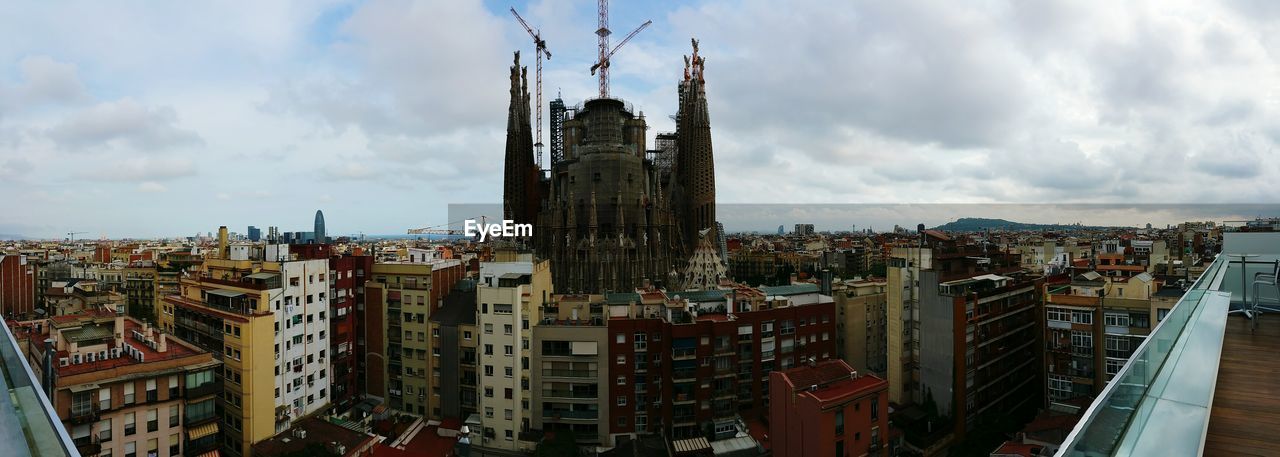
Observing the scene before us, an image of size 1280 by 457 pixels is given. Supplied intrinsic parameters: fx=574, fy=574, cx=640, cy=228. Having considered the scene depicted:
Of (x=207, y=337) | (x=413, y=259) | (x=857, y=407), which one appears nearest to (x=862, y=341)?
(x=857, y=407)

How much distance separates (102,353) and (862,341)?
1164 inches

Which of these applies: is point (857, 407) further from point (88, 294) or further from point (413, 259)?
point (88, 294)

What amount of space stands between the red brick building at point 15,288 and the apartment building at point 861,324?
133 feet

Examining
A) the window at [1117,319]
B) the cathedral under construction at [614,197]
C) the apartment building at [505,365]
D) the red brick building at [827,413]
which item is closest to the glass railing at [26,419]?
the red brick building at [827,413]

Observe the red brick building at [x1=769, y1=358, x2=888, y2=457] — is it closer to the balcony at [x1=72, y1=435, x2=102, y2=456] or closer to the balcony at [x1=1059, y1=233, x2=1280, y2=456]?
the balcony at [x1=1059, y1=233, x2=1280, y2=456]

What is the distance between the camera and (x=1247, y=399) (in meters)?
3.70

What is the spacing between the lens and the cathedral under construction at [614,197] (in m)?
36.9

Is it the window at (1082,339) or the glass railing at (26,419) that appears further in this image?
the window at (1082,339)

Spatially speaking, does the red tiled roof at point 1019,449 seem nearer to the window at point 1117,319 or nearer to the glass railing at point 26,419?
the window at point 1117,319

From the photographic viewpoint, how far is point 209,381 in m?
17.5

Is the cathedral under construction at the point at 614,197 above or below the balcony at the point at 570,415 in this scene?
above

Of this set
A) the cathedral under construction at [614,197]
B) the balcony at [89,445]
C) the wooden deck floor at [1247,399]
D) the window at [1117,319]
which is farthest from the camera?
the cathedral under construction at [614,197]

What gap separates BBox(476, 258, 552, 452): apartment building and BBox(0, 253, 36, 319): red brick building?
25931 mm

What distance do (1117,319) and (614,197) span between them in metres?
27.8
